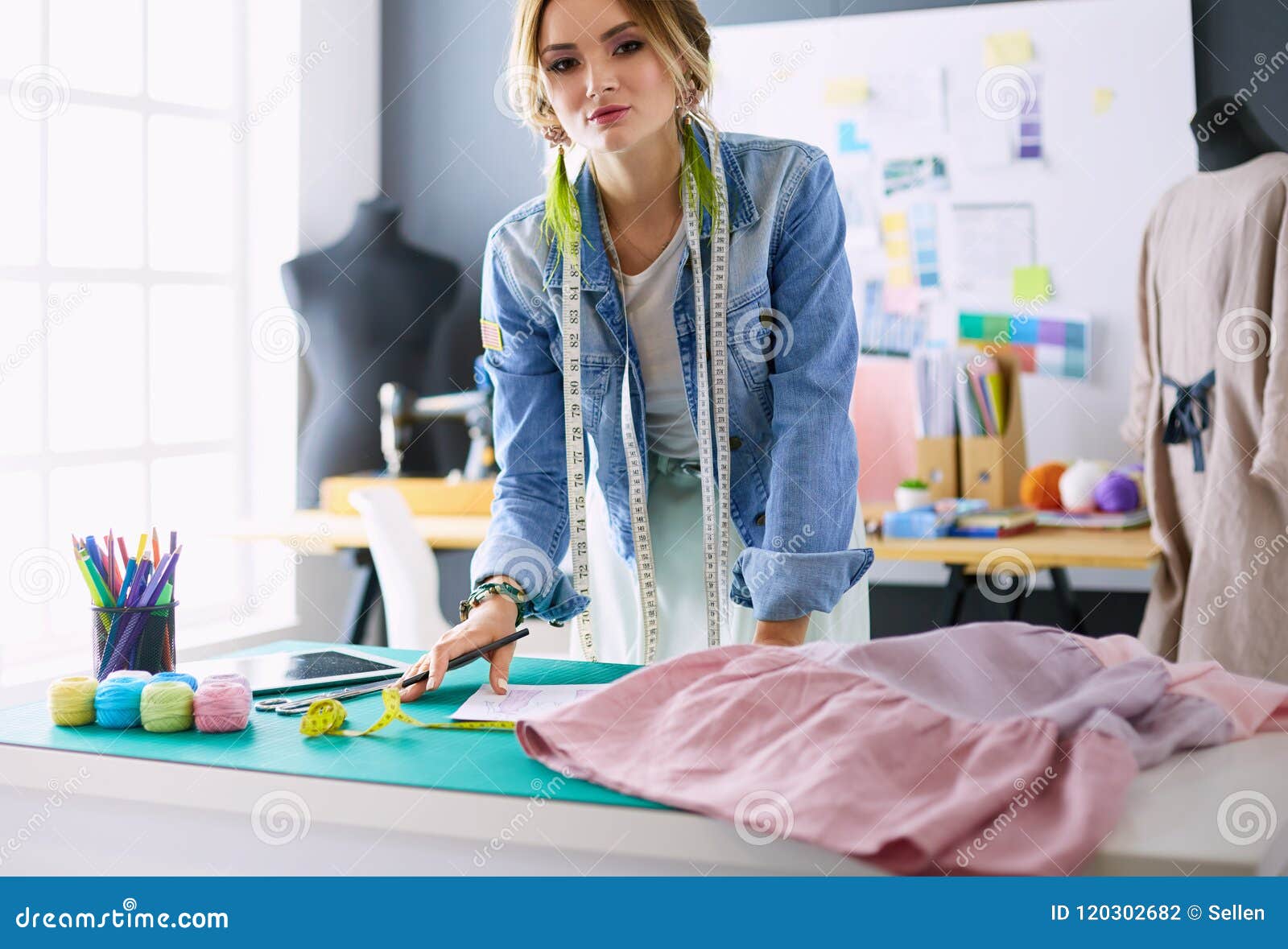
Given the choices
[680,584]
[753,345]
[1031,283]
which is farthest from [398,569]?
[1031,283]

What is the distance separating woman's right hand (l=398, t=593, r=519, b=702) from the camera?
1.51m

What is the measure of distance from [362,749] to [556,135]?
96 cm

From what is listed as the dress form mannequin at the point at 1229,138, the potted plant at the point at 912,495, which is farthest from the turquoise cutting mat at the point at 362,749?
the dress form mannequin at the point at 1229,138

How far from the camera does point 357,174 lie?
4.59m

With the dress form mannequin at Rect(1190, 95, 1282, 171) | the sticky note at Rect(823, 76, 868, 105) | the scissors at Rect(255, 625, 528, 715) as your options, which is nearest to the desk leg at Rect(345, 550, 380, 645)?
the sticky note at Rect(823, 76, 868, 105)

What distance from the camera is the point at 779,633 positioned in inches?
62.6

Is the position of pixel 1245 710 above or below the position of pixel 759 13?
below

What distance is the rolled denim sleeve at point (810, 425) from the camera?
160cm

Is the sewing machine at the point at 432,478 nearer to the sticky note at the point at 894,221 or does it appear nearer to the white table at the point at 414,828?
the sticky note at the point at 894,221

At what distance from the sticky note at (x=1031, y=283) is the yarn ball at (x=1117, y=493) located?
0.65m

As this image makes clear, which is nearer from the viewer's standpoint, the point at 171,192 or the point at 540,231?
the point at 540,231
